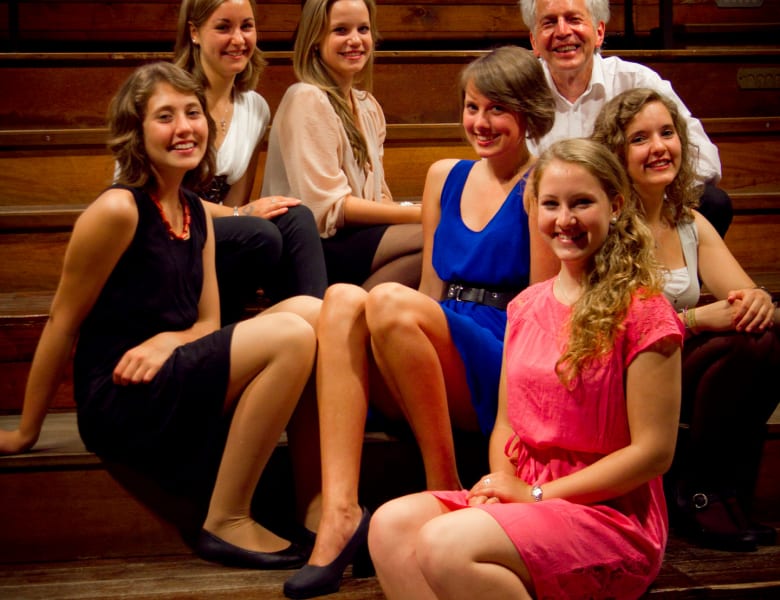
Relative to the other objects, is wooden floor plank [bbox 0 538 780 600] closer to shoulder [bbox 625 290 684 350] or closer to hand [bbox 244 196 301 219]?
shoulder [bbox 625 290 684 350]

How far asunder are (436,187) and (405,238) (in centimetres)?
23

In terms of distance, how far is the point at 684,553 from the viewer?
65.3 inches

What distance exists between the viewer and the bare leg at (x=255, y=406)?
5.39ft

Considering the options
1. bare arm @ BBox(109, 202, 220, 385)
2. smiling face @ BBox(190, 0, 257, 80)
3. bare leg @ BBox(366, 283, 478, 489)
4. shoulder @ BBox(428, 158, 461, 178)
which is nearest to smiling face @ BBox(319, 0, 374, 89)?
smiling face @ BBox(190, 0, 257, 80)

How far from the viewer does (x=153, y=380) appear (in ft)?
5.42

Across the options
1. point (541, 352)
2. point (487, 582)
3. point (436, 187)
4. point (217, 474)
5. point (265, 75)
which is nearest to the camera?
point (487, 582)

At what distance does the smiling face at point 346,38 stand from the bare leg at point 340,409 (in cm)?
71

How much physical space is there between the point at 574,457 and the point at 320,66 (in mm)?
1132

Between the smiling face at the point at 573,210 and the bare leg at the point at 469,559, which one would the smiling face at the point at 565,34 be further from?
the bare leg at the point at 469,559

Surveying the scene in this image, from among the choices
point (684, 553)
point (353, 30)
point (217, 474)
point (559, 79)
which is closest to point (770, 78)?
point (559, 79)

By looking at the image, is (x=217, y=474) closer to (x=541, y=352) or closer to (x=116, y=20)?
(x=541, y=352)

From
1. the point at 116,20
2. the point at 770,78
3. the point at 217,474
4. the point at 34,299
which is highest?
the point at 116,20

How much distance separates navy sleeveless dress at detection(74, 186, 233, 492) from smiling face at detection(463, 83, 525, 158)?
523mm

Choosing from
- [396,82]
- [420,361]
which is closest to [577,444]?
[420,361]
